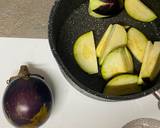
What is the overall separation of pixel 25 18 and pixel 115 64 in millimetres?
195

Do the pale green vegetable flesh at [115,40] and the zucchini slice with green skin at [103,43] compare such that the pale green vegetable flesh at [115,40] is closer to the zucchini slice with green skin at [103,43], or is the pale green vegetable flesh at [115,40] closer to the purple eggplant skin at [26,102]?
the zucchini slice with green skin at [103,43]

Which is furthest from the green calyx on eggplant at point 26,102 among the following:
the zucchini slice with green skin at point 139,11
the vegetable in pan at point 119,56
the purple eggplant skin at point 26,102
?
the zucchini slice with green skin at point 139,11

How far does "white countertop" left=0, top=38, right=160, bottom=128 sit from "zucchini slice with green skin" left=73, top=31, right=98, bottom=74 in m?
0.04

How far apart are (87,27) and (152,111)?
0.20 metres

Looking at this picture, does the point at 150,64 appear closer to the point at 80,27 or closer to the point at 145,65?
the point at 145,65

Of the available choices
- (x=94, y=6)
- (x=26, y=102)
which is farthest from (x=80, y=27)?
(x=26, y=102)

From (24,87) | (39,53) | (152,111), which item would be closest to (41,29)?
(39,53)

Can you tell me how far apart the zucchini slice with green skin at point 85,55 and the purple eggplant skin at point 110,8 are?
6cm

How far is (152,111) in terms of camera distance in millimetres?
797

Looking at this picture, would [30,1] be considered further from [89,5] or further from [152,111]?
[152,111]

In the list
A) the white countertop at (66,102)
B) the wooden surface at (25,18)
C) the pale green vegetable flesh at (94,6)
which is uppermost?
the wooden surface at (25,18)

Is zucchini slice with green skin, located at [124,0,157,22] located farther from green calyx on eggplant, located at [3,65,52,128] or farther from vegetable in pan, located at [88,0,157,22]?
green calyx on eggplant, located at [3,65,52,128]

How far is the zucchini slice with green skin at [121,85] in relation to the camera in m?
0.77

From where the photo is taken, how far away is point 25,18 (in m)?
0.82
